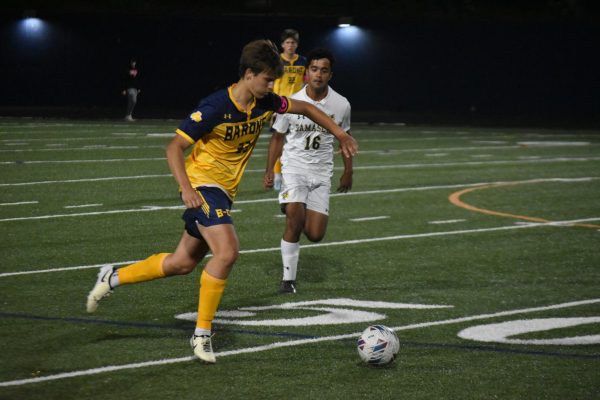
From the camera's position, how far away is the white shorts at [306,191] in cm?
952

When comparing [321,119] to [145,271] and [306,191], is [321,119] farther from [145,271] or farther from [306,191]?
[306,191]

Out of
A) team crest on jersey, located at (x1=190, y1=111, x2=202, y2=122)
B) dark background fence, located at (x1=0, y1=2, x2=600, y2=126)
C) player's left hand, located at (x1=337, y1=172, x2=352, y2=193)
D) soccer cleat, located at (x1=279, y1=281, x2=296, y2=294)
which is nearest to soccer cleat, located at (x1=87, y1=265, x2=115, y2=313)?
team crest on jersey, located at (x1=190, y1=111, x2=202, y2=122)

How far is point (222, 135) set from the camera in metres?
7.10

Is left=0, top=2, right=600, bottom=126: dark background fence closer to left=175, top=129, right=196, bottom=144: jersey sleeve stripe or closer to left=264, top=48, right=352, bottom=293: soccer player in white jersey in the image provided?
left=264, top=48, right=352, bottom=293: soccer player in white jersey

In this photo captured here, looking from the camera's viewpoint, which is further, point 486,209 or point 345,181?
point 486,209

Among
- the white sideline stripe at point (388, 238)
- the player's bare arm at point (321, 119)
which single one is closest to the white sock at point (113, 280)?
the player's bare arm at point (321, 119)

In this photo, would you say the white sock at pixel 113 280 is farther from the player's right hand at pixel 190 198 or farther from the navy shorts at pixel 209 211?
the player's right hand at pixel 190 198

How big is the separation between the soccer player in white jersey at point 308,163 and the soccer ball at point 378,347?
8.22ft

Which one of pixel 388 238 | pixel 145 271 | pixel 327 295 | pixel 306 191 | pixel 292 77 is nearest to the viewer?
pixel 145 271

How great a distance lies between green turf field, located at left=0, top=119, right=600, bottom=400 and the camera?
646 cm

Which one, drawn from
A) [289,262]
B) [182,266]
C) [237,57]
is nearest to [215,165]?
[182,266]

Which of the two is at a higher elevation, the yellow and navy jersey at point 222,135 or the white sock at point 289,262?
the yellow and navy jersey at point 222,135

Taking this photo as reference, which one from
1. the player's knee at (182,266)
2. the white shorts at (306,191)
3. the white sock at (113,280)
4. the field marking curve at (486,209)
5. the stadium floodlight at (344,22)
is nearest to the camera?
the player's knee at (182,266)

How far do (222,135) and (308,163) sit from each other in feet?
8.63
